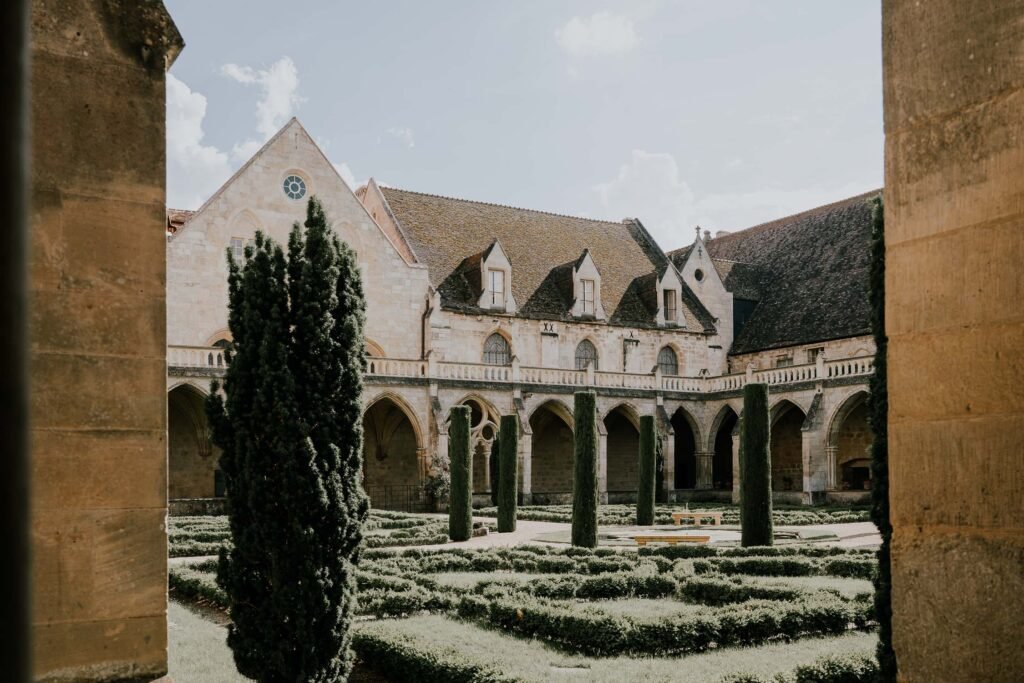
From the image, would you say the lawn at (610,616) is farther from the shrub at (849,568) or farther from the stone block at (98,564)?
the stone block at (98,564)

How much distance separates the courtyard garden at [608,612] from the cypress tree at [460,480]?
146 inches

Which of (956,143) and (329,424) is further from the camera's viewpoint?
(329,424)

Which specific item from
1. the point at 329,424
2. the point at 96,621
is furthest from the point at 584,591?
the point at 96,621

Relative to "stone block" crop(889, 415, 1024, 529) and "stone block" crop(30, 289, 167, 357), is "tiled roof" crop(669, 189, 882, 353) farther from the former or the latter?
"stone block" crop(30, 289, 167, 357)

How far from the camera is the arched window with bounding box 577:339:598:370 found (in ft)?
120

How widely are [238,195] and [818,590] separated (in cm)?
2380

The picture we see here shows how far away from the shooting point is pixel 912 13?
3.16 metres

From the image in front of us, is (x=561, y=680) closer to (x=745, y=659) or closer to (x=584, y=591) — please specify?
(x=745, y=659)

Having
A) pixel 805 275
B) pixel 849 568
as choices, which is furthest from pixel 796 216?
pixel 849 568

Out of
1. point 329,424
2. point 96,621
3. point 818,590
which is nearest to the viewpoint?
point 96,621

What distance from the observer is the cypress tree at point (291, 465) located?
652cm

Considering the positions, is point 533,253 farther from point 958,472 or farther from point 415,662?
point 958,472

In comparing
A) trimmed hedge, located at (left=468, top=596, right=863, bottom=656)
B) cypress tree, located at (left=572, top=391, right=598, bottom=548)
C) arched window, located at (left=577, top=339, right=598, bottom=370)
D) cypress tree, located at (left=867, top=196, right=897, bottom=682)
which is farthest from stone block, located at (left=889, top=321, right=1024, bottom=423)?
arched window, located at (left=577, top=339, right=598, bottom=370)

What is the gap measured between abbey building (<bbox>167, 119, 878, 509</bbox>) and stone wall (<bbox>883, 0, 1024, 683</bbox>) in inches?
1017
